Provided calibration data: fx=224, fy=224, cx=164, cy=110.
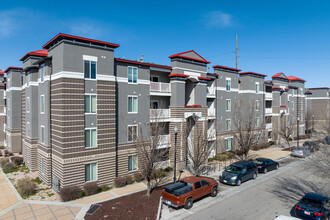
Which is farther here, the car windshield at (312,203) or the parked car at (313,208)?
the car windshield at (312,203)

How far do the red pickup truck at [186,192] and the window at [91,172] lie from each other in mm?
6618

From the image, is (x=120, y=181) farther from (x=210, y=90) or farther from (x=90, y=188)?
(x=210, y=90)

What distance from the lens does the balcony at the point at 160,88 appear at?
23156 mm

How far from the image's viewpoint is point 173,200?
14.8m

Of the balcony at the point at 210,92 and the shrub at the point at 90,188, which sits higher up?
the balcony at the point at 210,92

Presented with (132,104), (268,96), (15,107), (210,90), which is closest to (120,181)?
(132,104)

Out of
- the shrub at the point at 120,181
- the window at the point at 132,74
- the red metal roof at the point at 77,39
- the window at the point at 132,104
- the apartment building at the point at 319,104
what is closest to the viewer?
the red metal roof at the point at 77,39

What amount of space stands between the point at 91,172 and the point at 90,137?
9.56 ft

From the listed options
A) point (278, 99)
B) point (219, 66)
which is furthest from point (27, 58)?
point (278, 99)

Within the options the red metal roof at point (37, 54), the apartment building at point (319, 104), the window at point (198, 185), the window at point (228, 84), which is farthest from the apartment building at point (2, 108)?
the apartment building at point (319, 104)

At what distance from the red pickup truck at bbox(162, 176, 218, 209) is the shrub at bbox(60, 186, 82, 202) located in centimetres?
657

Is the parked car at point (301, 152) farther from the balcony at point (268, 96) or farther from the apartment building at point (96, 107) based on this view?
the apartment building at point (96, 107)

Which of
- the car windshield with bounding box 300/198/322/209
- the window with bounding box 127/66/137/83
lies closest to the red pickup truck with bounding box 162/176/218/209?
the car windshield with bounding box 300/198/322/209

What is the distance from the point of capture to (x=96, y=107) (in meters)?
18.7
